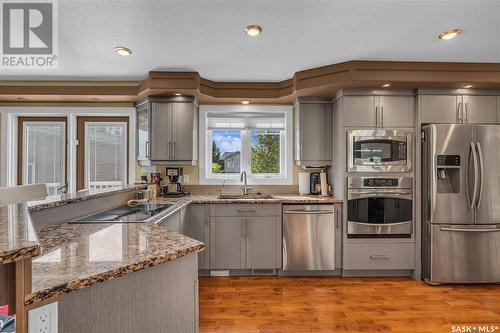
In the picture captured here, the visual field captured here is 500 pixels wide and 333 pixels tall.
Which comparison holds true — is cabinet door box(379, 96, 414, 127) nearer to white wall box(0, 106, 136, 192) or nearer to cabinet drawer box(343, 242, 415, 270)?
cabinet drawer box(343, 242, 415, 270)

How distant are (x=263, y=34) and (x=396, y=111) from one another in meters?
1.89

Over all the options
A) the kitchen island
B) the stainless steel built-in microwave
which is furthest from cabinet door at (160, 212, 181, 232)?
the stainless steel built-in microwave

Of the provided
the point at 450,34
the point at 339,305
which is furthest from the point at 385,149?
the point at 339,305

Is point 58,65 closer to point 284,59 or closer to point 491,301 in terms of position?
point 284,59

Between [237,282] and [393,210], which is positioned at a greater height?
[393,210]

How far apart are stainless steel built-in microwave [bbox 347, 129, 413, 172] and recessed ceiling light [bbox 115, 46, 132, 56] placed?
103 inches

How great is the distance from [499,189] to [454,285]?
1.19m

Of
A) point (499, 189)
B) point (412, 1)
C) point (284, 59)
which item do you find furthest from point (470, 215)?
point (284, 59)

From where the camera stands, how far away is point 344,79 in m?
2.86

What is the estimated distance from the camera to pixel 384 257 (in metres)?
3.05

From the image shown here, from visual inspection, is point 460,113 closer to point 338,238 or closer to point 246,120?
point 338,238

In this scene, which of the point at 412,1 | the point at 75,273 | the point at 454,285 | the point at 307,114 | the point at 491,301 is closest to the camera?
the point at 75,273

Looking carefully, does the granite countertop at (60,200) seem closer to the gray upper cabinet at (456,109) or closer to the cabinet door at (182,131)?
the cabinet door at (182,131)

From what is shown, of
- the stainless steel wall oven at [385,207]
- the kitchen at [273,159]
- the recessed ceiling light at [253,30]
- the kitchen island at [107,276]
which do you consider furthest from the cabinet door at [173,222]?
the stainless steel wall oven at [385,207]
